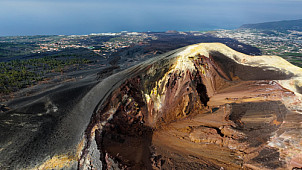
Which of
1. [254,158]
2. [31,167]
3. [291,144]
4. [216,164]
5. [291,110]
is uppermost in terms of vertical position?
[291,110]

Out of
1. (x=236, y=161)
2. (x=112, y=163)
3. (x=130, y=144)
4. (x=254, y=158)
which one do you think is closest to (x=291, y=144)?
(x=254, y=158)

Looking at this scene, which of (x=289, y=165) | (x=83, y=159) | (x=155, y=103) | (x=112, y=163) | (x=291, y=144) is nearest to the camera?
(x=289, y=165)

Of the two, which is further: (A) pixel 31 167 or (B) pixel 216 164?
(A) pixel 31 167

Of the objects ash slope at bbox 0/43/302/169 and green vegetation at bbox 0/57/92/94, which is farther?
green vegetation at bbox 0/57/92/94

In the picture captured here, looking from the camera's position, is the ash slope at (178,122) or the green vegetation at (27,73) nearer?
the ash slope at (178,122)

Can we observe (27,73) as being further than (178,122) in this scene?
Yes

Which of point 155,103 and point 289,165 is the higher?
point 155,103

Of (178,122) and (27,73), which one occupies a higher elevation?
(27,73)

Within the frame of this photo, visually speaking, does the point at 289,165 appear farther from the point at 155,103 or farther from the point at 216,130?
the point at 155,103
